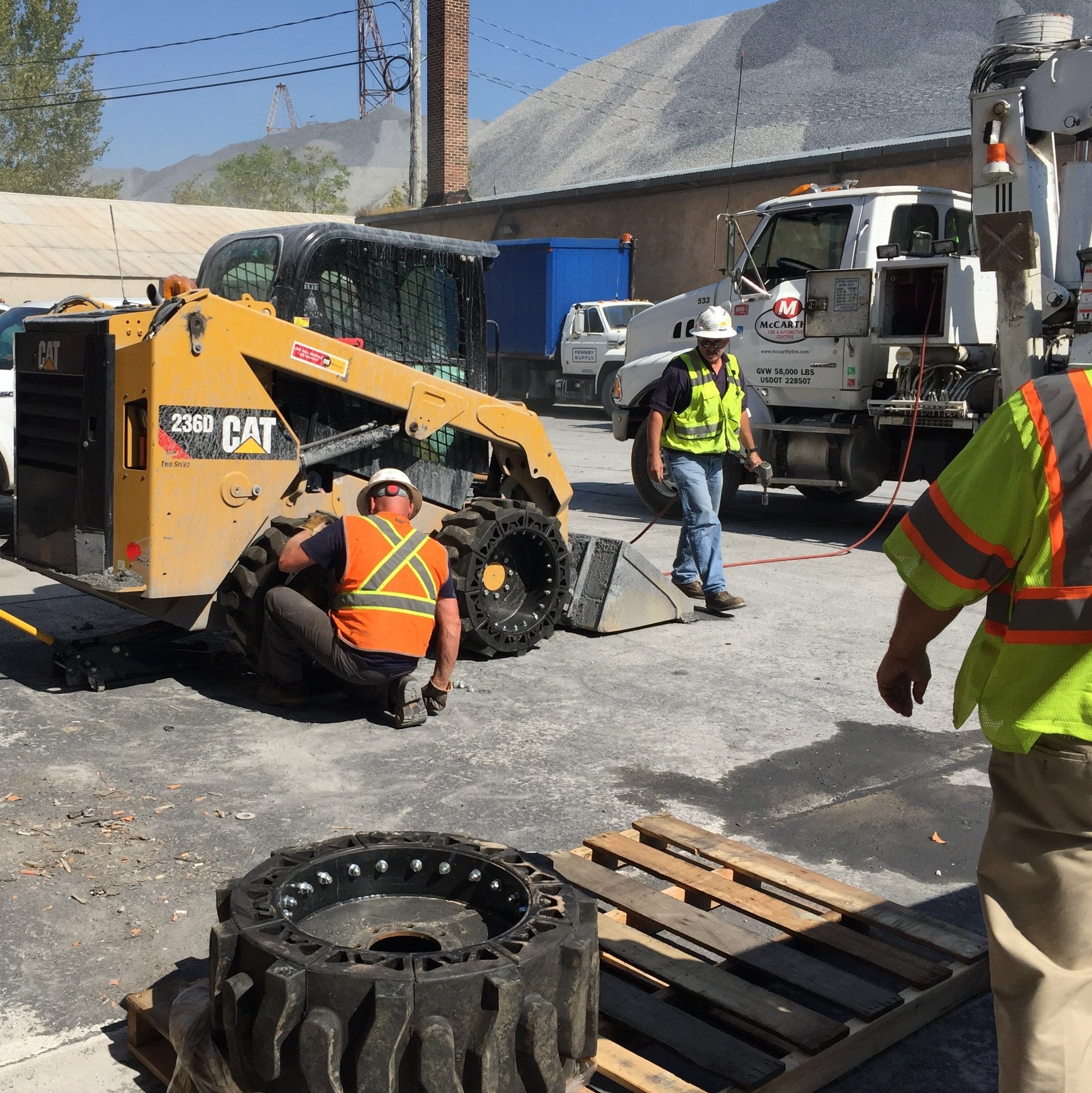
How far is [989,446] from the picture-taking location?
2494 mm

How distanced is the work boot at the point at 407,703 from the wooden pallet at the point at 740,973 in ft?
5.76

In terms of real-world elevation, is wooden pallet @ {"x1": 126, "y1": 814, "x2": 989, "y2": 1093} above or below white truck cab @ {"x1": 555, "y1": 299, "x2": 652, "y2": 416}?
below

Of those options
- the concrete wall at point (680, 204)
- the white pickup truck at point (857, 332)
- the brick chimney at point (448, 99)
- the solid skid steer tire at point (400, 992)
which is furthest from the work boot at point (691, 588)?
the brick chimney at point (448, 99)

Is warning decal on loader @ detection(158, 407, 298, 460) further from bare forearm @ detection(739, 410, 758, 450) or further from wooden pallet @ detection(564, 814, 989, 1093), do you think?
bare forearm @ detection(739, 410, 758, 450)

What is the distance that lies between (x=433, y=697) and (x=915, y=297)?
6.64m

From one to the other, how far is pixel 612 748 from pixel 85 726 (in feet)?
7.69

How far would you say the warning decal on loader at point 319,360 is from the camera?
20.3 feet

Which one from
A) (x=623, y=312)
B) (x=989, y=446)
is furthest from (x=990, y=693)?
(x=623, y=312)

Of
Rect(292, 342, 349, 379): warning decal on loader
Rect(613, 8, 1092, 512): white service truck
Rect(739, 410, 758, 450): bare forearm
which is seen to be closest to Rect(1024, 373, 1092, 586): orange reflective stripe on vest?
Rect(292, 342, 349, 379): warning decal on loader

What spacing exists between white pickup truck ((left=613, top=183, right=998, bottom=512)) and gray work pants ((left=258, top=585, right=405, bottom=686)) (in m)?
4.82

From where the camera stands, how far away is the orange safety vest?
565 centimetres

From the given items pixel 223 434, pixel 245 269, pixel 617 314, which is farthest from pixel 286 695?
pixel 617 314

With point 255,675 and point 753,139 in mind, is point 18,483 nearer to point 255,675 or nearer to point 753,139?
point 255,675

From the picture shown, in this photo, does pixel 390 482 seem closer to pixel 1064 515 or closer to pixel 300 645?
pixel 300 645
